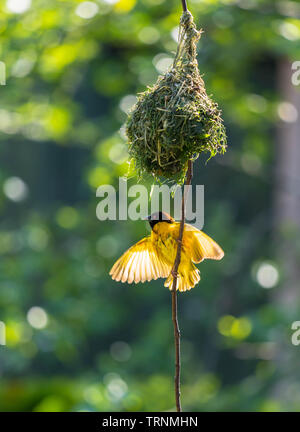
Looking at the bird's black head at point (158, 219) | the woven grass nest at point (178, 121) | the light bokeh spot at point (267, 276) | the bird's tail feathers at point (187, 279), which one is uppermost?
the light bokeh spot at point (267, 276)

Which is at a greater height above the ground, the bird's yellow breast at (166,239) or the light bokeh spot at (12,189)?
the light bokeh spot at (12,189)

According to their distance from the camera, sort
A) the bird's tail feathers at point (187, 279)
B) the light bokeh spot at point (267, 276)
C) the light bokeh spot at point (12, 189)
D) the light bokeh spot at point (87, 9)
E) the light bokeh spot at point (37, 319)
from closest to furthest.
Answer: the bird's tail feathers at point (187, 279) < the light bokeh spot at point (87, 9) < the light bokeh spot at point (267, 276) < the light bokeh spot at point (37, 319) < the light bokeh spot at point (12, 189)

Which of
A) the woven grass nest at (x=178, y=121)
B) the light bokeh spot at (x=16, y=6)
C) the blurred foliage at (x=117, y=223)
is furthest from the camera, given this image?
the blurred foliage at (x=117, y=223)

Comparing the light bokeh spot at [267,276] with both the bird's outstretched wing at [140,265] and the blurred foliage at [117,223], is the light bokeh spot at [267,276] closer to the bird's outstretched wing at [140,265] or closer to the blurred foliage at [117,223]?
the blurred foliage at [117,223]

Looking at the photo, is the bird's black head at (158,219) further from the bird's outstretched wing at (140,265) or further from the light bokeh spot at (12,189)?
the light bokeh spot at (12,189)

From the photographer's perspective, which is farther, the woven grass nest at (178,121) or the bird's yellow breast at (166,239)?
the bird's yellow breast at (166,239)

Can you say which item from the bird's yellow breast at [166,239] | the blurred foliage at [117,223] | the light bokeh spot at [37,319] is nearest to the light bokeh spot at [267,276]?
the blurred foliage at [117,223]

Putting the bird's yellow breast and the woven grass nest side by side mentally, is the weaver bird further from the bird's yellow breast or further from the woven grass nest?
the woven grass nest

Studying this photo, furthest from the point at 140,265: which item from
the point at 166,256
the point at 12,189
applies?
the point at 12,189
